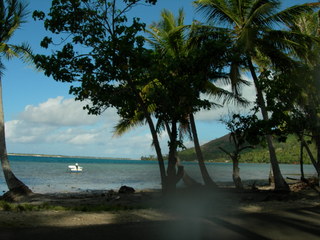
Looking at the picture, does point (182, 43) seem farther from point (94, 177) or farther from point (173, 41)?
point (94, 177)

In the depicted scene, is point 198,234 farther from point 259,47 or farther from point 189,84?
point 259,47

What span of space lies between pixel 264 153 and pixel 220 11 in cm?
12905

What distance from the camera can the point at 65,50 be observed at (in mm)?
10547

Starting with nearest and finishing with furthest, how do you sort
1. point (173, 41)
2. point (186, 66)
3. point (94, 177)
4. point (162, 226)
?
point (162, 226), point (186, 66), point (173, 41), point (94, 177)

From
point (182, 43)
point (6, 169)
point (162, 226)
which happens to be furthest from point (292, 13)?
point (6, 169)

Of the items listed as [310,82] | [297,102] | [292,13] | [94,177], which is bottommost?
[94,177]

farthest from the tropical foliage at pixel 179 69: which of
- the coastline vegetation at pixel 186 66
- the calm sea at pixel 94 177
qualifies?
the calm sea at pixel 94 177

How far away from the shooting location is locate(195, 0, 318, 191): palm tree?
1441 cm

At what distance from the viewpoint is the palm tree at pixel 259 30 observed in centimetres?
1441

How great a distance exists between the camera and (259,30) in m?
14.7

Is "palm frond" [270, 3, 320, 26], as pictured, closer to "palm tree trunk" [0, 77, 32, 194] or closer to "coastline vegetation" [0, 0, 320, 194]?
"coastline vegetation" [0, 0, 320, 194]

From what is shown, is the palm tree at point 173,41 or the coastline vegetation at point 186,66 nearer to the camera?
the coastline vegetation at point 186,66

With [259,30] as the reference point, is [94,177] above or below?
below

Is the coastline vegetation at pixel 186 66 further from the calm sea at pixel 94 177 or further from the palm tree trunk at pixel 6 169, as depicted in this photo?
the calm sea at pixel 94 177
